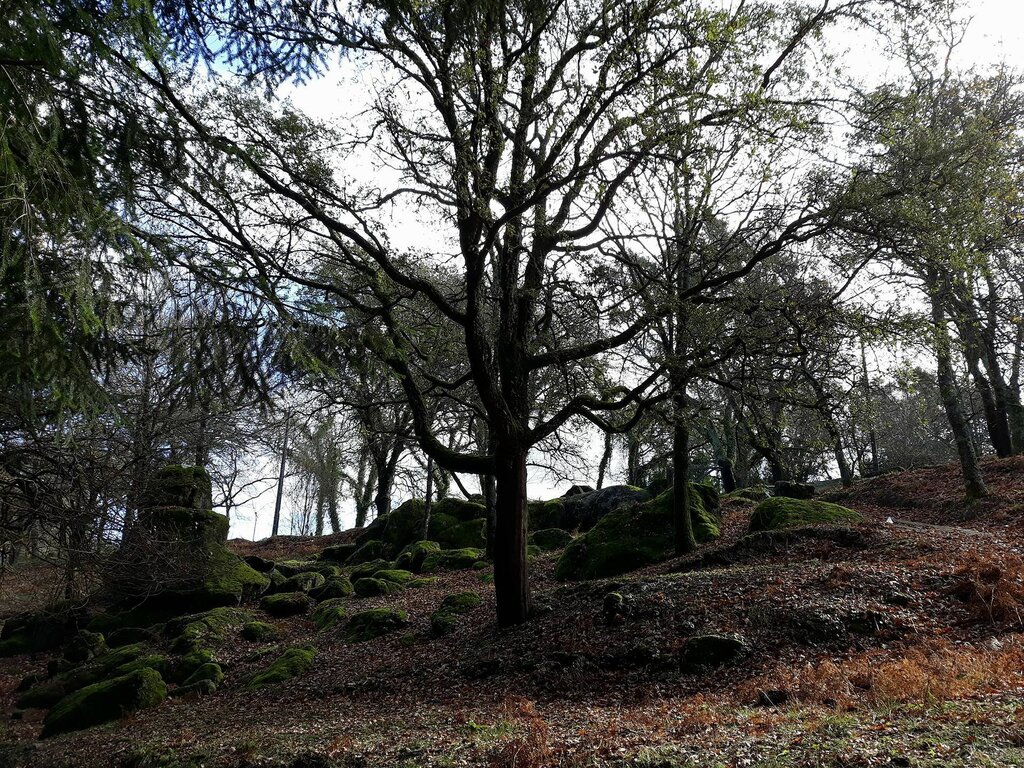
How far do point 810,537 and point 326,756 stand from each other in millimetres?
8996

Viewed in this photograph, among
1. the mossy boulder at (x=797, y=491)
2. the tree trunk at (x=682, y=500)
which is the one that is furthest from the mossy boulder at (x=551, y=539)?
the mossy boulder at (x=797, y=491)

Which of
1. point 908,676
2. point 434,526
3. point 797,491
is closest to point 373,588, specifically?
point 434,526

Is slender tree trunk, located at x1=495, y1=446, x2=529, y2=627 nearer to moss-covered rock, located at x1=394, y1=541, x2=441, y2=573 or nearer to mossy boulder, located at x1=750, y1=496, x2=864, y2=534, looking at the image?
mossy boulder, located at x1=750, y1=496, x2=864, y2=534

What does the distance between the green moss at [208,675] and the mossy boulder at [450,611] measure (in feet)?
12.0

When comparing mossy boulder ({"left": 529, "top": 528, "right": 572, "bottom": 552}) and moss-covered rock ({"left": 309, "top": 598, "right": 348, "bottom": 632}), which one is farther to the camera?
mossy boulder ({"left": 529, "top": 528, "right": 572, "bottom": 552})

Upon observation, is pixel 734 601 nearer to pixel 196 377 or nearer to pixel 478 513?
pixel 196 377

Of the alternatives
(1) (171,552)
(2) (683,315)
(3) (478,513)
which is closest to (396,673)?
(1) (171,552)

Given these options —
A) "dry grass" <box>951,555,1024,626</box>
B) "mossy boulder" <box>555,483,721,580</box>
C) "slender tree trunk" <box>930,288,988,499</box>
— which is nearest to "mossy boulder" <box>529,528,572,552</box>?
"mossy boulder" <box>555,483,721,580</box>

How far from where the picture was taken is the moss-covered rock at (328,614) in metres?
13.1

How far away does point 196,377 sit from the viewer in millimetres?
6738

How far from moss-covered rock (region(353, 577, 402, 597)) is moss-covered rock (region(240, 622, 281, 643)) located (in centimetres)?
267

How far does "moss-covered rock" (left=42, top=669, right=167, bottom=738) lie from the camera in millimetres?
8938

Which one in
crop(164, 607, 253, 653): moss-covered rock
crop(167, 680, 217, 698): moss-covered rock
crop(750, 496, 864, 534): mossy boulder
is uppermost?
crop(750, 496, 864, 534): mossy boulder

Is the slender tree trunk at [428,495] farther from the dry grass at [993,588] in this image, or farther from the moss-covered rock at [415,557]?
the dry grass at [993,588]
